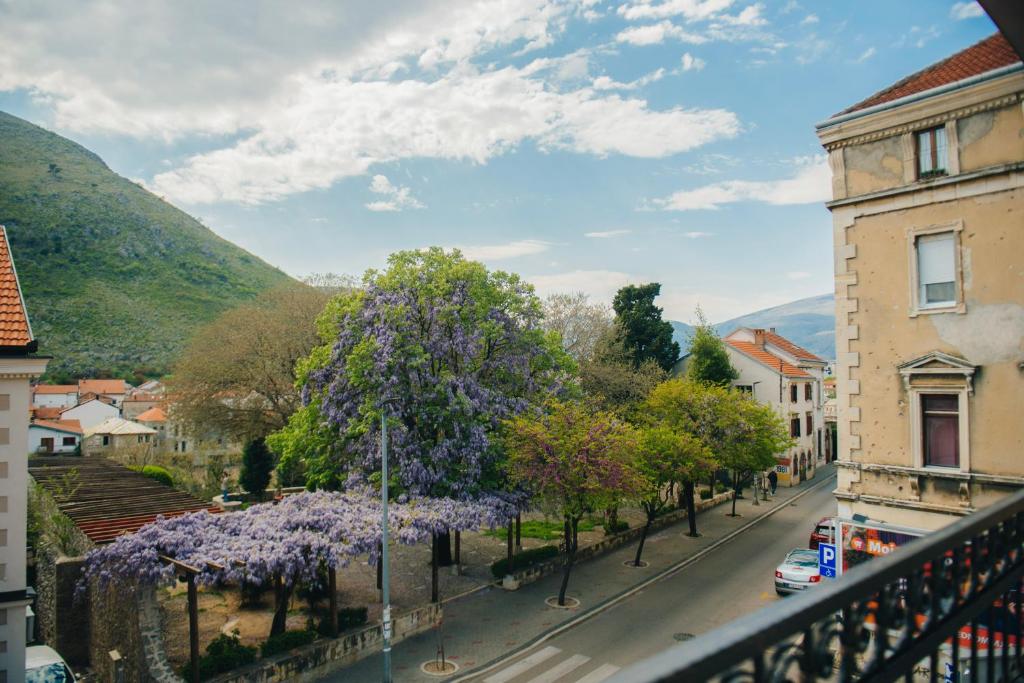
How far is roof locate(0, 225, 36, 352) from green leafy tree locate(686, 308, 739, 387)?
36312mm

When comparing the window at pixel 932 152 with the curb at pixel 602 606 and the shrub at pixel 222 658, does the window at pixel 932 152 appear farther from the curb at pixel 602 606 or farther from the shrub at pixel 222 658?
the shrub at pixel 222 658

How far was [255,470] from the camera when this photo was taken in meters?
38.4

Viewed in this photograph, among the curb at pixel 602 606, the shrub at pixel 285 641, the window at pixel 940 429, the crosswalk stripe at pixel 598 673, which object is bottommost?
the curb at pixel 602 606

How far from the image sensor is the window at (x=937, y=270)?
563 inches

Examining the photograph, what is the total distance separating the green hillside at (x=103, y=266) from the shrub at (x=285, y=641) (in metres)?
72.2

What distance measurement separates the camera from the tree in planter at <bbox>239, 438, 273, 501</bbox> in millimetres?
38406

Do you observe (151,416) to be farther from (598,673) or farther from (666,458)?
(598,673)

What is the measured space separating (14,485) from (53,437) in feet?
171

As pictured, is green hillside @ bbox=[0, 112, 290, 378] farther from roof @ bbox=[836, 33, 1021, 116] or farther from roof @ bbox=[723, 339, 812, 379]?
roof @ bbox=[836, 33, 1021, 116]

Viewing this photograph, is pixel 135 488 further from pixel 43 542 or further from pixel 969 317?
pixel 969 317

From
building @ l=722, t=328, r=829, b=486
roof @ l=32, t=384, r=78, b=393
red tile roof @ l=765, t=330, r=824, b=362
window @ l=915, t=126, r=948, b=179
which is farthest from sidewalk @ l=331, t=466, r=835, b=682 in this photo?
roof @ l=32, t=384, r=78, b=393

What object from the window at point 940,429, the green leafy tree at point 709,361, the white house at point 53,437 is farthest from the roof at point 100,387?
the window at point 940,429

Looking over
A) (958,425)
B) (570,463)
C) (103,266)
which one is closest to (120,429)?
(570,463)

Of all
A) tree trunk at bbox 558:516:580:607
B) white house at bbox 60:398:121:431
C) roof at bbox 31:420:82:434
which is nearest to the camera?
tree trunk at bbox 558:516:580:607
